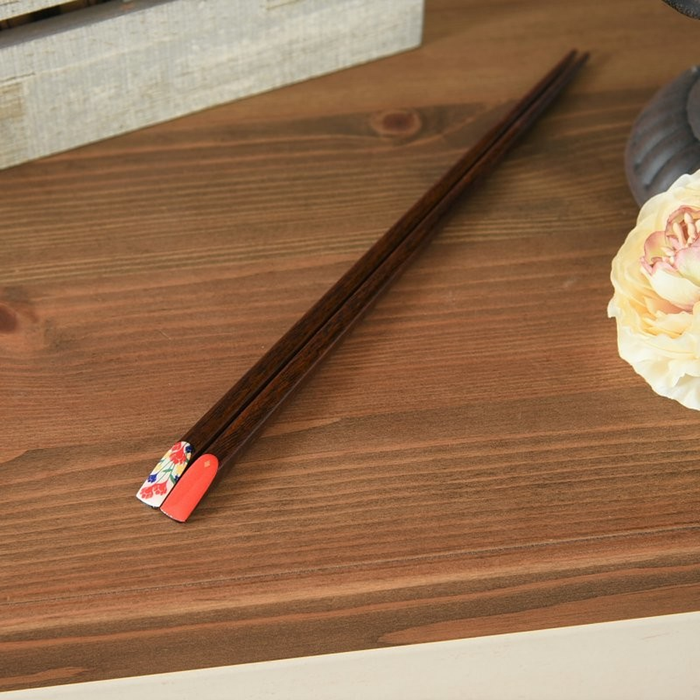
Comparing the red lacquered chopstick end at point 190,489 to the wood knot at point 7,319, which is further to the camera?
the wood knot at point 7,319

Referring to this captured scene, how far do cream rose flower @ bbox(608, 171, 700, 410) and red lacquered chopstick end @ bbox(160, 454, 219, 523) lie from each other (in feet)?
0.88

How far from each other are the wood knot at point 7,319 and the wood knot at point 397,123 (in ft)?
1.05

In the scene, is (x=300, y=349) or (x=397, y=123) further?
(x=397, y=123)

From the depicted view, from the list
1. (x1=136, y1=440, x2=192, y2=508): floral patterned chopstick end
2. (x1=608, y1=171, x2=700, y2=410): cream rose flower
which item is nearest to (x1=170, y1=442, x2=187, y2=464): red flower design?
(x1=136, y1=440, x2=192, y2=508): floral patterned chopstick end

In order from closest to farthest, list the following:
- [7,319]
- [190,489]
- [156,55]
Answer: [190,489] < [7,319] < [156,55]

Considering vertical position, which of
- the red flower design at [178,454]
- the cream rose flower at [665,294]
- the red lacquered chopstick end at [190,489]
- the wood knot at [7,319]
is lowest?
the red lacquered chopstick end at [190,489]

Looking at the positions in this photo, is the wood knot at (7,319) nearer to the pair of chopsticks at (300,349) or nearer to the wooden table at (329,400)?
the wooden table at (329,400)

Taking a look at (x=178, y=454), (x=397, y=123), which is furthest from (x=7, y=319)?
(x=397, y=123)

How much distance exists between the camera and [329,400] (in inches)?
25.2

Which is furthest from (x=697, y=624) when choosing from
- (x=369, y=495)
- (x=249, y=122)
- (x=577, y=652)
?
(x=249, y=122)

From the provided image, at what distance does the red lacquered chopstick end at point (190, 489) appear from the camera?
0.57m

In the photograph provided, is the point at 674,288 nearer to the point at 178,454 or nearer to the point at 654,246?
the point at 654,246

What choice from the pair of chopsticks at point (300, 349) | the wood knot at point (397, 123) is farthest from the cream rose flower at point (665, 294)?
the wood knot at point (397, 123)

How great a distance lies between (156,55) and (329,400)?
0.32 meters
